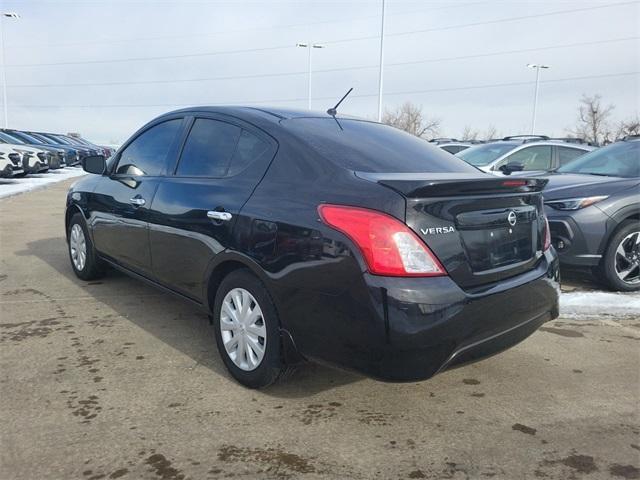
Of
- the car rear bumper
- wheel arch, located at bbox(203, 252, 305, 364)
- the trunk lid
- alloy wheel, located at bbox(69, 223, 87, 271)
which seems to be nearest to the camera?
the car rear bumper

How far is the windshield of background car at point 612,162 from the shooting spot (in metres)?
5.71

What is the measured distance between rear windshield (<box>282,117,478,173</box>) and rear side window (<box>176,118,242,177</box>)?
1.39 ft

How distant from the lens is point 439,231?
8.43 ft

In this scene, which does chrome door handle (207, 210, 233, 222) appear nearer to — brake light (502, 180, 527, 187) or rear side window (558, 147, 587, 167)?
brake light (502, 180, 527, 187)

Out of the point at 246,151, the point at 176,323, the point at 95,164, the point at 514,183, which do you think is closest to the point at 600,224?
the point at 514,183

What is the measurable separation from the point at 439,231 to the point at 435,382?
1234 millimetres

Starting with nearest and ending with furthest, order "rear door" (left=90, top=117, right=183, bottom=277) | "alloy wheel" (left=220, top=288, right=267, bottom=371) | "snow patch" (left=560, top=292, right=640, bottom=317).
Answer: "alloy wheel" (left=220, top=288, right=267, bottom=371) < "rear door" (left=90, top=117, right=183, bottom=277) < "snow patch" (left=560, top=292, right=640, bottom=317)

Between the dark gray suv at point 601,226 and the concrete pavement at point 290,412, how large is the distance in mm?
995

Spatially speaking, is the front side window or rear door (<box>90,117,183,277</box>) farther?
the front side window

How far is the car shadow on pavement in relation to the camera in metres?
3.32

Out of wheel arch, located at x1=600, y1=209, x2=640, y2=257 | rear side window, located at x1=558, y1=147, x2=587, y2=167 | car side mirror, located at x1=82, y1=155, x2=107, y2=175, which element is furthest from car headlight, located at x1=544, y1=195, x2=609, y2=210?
car side mirror, located at x1=82, y1=155, x2=107, y2=175

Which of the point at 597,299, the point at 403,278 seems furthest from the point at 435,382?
the point at 597,299

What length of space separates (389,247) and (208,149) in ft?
5.69

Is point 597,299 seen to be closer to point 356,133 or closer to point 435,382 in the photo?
point 435,382
